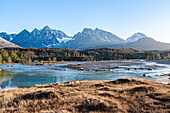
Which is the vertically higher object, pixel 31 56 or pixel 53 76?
pixel 31 56

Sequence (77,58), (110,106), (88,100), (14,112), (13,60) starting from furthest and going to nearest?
(77,58), (13,60), (88,100), (110,106), (14,112)

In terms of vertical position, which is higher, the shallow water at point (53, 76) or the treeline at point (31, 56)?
the treeline at point (31, 56)

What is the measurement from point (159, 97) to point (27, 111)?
13.8 metres

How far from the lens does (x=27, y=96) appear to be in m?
16.5

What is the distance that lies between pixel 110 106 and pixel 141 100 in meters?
4.23

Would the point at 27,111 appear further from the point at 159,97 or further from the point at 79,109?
the point at 159,97

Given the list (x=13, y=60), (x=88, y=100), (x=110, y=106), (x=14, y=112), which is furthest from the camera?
(x=13, y=60)

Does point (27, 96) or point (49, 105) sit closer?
point (49, 105)

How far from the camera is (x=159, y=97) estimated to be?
615 inches

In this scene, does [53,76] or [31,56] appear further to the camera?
[31,56]

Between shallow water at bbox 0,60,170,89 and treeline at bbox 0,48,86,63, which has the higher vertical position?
treeline at bbox 0,48,86,63

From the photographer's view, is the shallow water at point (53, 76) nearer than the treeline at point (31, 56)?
Yes

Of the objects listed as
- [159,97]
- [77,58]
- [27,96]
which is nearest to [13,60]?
[77,58]

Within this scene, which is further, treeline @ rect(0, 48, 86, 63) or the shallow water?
treeline @ rect(0, 48, 86, 63)
